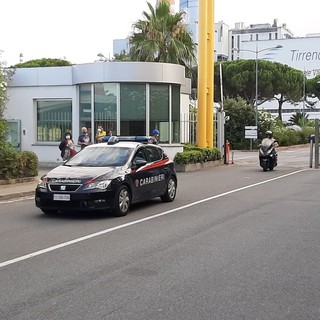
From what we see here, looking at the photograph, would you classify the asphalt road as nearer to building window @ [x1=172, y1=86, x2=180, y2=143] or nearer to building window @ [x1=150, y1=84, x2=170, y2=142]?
building window @ [x1=150, y1=84, x2=170, y2=142]

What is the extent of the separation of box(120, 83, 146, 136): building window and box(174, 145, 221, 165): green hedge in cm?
213

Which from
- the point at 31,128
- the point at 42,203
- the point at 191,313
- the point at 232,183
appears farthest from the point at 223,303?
the point at 31,128

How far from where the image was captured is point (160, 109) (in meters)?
23.4

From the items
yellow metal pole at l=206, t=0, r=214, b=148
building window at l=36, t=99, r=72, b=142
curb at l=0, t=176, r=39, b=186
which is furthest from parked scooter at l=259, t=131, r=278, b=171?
curb at l=0, t=176, r=39, b=186

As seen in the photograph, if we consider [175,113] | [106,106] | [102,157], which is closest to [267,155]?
[175,113]

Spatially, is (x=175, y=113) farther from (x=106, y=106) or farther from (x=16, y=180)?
(x=16, y=180)

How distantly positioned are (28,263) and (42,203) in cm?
376

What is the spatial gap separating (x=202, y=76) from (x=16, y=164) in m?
12.3

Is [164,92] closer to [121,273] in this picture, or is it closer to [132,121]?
[132,121]

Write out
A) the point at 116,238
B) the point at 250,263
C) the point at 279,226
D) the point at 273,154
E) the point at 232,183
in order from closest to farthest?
the point at 250,263 → the point at 116,238 → the point at 279,226 → the point at 232,183 → the point at 273,154

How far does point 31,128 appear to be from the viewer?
23.9 metres

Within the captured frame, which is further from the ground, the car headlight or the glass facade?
the glass facade

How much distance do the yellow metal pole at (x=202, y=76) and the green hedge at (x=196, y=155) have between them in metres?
0.73

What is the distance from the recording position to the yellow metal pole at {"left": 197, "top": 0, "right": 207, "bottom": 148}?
25.9 metres
